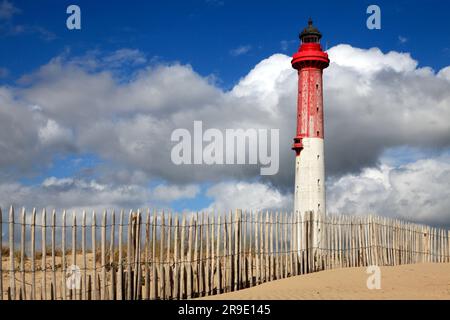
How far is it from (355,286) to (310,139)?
11117 mm

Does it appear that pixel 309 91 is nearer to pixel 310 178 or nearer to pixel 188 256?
pixel 310 178

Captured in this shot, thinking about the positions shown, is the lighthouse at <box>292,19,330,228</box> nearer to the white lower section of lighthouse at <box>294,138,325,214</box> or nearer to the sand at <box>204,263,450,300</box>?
the white lower section of lighthouse at <box>294,138,325,214</box>

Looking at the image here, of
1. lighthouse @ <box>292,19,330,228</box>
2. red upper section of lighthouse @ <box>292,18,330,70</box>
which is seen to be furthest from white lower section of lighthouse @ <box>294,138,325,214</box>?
red upper section of lighthouse @ <box>292,18,330,70</box>

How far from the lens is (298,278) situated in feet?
50.8

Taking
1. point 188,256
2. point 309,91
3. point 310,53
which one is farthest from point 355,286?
point 310,53

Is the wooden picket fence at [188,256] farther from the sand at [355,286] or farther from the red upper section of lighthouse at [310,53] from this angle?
the red upper section of lighthouse at [310,53]

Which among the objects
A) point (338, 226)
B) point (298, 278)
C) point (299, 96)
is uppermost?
point (299, 96)

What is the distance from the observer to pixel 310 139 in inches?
948

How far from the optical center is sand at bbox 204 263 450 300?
1191cm

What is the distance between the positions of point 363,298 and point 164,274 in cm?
423
